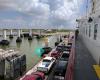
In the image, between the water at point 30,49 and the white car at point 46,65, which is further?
the water at point 30,49

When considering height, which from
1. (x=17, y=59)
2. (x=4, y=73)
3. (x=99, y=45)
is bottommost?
(x=4, y=73)

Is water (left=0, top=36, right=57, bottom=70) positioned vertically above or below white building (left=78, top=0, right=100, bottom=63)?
below

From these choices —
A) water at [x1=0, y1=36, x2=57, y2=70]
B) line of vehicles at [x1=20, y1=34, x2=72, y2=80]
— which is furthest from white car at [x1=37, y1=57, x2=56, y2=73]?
water at [x1=0, y1=36, x2=57, y2=70]

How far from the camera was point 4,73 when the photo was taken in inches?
1005

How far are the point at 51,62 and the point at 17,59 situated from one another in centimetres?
487

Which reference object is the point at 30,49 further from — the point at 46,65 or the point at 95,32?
the point at 95,32

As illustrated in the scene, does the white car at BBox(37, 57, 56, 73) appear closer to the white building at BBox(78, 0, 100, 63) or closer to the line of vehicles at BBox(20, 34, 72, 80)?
the line of vehicles at BBox(20, 34, 72, 80)

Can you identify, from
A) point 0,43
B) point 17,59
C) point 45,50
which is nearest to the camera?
point 17,59

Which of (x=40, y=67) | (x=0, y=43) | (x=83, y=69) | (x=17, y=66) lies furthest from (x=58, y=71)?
(x=0, y=43)

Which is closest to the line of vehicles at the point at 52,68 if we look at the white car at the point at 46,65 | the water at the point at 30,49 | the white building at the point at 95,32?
the white car at the point at 46,65

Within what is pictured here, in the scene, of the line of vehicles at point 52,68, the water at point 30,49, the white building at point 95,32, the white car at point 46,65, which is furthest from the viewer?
the water at point 30,49

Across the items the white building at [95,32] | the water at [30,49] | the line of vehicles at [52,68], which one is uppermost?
the white building at [95,32]

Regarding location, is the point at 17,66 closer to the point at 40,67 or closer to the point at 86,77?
the point at 40,67

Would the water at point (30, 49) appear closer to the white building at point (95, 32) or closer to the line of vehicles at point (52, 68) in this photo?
the line of vehicles at point (52, 68)
